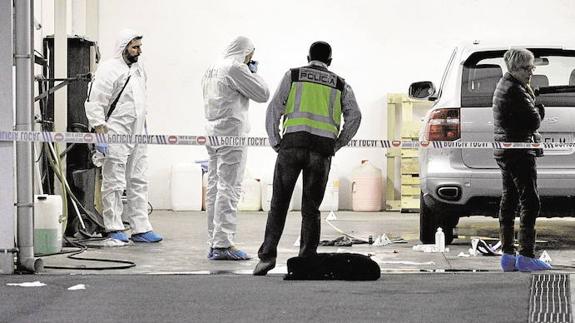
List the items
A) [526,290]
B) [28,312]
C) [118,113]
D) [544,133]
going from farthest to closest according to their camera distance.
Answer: [118,113] → [544,133] → [526,290] → [28,312]

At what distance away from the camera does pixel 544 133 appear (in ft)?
31.2

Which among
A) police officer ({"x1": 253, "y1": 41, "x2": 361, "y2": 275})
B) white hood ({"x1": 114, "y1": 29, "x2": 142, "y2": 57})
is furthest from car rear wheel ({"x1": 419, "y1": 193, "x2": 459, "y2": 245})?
white hood ({"x1": 114, "y1": 29, "x2": 142, "y2": 57})

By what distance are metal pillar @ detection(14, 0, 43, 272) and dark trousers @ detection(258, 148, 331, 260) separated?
174cm

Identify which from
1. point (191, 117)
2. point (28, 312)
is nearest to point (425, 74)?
point (191, 117)

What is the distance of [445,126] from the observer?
9570 millimetres

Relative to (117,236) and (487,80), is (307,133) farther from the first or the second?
(117,236)

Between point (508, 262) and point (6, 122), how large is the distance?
3.79m

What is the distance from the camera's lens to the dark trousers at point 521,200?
25.9ft

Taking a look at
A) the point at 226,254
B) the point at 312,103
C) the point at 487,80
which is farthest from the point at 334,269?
the point at 487,80

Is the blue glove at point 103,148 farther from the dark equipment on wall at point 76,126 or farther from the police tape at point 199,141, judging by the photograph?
the police tape at point 199,141

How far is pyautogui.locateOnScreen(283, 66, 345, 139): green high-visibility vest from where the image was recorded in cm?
778

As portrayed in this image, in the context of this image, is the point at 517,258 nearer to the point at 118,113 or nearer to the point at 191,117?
the point at 118,113

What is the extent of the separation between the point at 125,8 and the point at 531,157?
1107 cm

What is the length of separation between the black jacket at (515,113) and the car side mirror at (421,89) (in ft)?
7.07
